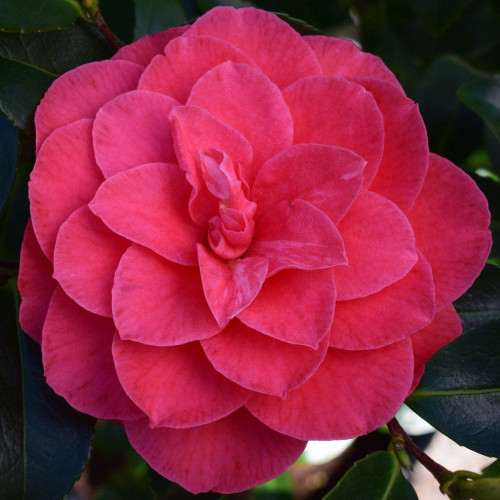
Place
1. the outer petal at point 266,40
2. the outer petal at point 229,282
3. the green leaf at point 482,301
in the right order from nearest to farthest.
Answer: the outer petal at point 229,282 < the outer petal at point 266,40 < the green leaf at point 482,301

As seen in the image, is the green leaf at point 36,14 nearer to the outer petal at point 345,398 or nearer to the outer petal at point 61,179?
the outer petal at point 61,179

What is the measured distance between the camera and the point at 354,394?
0.56 meters

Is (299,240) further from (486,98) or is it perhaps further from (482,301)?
(486,98)

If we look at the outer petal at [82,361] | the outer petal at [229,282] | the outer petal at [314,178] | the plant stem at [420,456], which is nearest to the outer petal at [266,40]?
the outer petal at [314,178]

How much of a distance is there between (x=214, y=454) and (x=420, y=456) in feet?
0.81

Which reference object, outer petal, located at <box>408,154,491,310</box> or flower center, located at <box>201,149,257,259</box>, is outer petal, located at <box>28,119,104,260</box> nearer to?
flower center, located at <box>201,149,257,259</box>

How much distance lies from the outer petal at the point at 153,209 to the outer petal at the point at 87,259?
3 centimetres

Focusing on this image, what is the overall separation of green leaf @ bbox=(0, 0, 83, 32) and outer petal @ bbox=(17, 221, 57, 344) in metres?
0.24

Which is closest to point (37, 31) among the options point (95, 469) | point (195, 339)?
point (195, 339)

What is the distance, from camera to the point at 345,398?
1.84 ft

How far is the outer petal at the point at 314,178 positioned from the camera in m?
0.56

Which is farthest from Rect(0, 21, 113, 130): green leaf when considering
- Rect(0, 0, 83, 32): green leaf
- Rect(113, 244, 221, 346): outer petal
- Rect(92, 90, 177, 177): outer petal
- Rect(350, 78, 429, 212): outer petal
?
Rect(350, 78, 429, 212): outer petal

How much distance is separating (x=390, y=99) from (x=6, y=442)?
0.59 meters

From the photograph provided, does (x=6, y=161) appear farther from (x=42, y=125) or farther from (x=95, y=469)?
(x=95, y=469)
